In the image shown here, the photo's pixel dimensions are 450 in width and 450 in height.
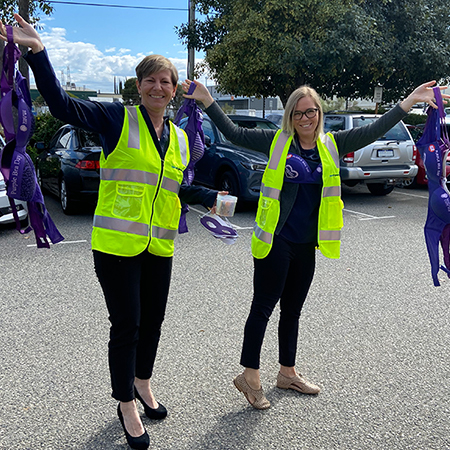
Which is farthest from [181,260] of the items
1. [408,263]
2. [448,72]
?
[448,72]

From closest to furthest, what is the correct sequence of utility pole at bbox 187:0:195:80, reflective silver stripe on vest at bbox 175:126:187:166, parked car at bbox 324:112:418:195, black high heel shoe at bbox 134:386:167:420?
reflective silver stripe on vest at bbox 175:126:187:166
black high heel shoe at bbox 134:386:167:420
parked car at bbox 324:112:418:195
utility pole at bbox 187:0:195:80

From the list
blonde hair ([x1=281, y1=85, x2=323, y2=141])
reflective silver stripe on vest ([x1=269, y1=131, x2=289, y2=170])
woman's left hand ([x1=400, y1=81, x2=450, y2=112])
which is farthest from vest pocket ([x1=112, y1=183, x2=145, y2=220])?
woman's left hand ([x1=400, y1=81, x2=450, y2=112])

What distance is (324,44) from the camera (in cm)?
Answer: 1247

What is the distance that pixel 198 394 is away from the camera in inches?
125

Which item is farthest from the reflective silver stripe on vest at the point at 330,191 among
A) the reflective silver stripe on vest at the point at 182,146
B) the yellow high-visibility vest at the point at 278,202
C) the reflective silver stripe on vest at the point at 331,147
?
the reflective silver stripe on vest at the point at 182,146

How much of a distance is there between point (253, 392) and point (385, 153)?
856 centimetres

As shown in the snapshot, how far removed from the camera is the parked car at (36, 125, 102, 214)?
8.43m

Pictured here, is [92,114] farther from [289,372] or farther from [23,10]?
[23,10]

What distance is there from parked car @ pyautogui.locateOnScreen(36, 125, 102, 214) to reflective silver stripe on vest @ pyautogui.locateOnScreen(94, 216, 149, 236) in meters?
5.76

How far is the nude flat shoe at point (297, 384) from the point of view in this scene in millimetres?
3197

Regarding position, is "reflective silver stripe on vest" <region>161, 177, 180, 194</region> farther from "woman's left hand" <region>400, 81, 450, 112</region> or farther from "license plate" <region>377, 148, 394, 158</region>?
"license plate" <region>377, 148, 394, 158</region>

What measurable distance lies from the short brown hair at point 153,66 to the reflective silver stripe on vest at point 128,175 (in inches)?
19.6

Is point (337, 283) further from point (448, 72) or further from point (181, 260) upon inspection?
point (448, 72)

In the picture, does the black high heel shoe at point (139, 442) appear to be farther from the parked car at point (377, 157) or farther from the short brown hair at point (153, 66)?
the parked car at point (377, 157)
